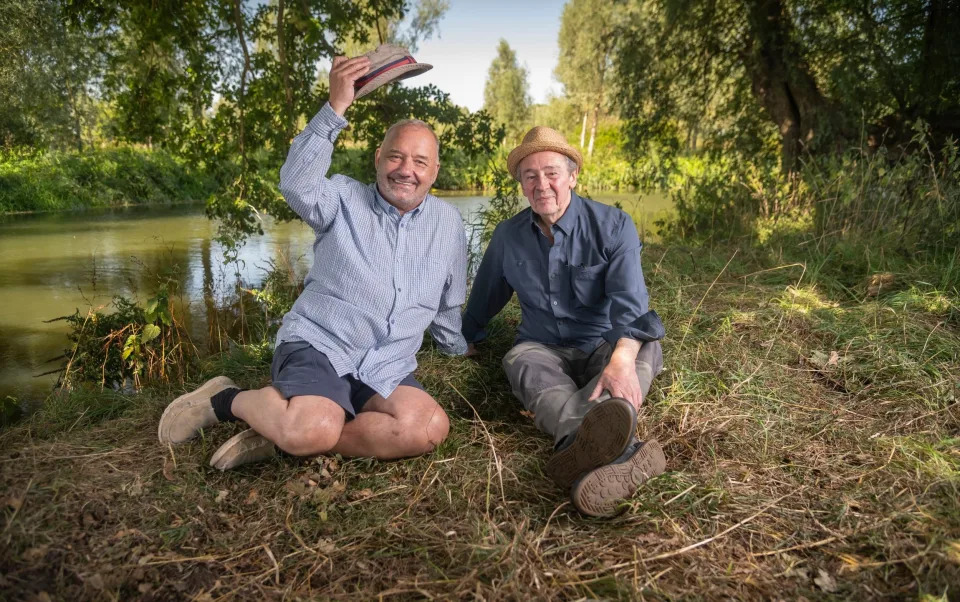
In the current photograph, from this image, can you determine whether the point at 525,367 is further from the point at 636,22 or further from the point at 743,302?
the point at 636,22

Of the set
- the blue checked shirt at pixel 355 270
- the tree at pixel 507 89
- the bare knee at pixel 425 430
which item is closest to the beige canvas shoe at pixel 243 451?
the blue checked shirt at pixel 355 270

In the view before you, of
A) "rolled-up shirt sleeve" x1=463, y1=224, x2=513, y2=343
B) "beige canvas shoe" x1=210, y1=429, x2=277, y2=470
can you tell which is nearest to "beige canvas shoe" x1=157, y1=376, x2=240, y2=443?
"beige canvas shoe" x1=210, y1=429, x2=277, y2=470

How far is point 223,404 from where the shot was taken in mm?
2643

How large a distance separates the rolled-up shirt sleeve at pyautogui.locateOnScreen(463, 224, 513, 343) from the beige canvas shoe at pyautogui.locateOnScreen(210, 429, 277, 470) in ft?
4.14

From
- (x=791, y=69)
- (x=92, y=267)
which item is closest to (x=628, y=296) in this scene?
(x=791, y=69)

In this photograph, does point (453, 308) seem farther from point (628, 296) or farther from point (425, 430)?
point (628, 296)

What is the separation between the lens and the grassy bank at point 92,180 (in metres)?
14.9

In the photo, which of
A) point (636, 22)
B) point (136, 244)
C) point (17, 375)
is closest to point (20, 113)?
point (136, 244)

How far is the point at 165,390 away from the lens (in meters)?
3.49

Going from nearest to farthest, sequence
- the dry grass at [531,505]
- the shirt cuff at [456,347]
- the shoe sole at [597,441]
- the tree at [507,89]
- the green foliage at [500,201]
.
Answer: the dry grass at [531,505] → the shoe sole at [597,441] → the shirt cuff at [456,347] → the green foliage at [500,201] → the tree at [507,89]

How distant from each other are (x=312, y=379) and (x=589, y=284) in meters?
1.34

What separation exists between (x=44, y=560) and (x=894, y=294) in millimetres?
4773

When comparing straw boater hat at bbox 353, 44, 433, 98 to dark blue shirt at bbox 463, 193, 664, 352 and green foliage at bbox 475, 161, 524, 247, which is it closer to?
dark blue shirt at bbox 463, 193, 664, 352

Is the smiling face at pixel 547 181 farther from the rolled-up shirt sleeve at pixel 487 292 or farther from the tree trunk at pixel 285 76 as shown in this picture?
the tree trunk at pixel 285 76
